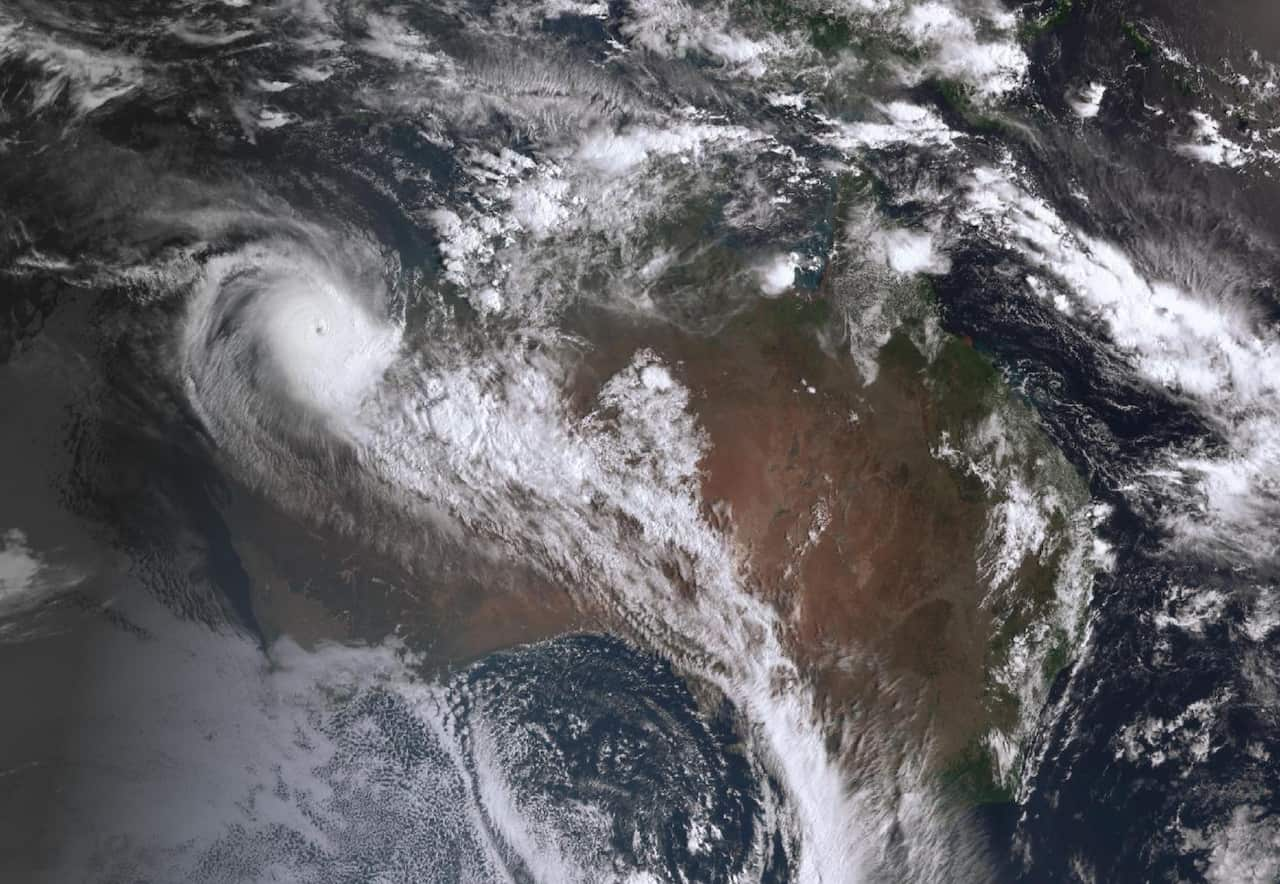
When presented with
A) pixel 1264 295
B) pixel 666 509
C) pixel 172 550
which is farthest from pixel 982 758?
pixel 172 550

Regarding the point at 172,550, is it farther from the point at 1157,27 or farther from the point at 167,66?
the point at 1157,27

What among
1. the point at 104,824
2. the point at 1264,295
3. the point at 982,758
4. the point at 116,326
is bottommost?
the point at 104,824

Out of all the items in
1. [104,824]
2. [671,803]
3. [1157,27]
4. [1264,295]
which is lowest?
[104,824]

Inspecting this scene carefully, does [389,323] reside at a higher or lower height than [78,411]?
higher

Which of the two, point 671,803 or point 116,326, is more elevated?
point 116,326

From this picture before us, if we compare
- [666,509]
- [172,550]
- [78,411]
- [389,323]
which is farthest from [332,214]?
[666,509]

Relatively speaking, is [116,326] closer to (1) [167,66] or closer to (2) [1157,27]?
(1) [167,66]

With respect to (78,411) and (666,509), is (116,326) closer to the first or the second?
(78,411)

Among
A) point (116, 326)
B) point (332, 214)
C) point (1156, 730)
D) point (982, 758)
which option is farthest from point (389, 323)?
point (1156, 730)
